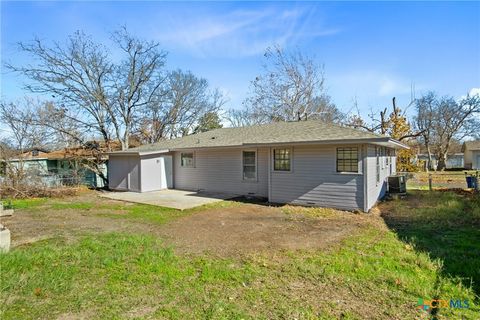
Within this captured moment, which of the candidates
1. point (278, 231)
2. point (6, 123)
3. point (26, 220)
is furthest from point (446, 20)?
point (6, 123)

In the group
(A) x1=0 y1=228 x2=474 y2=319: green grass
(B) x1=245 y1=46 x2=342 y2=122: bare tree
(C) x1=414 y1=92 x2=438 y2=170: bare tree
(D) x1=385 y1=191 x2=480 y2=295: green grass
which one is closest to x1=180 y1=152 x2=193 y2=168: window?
(A) x1=0 y1=228 x2=474 y2=319: green grass

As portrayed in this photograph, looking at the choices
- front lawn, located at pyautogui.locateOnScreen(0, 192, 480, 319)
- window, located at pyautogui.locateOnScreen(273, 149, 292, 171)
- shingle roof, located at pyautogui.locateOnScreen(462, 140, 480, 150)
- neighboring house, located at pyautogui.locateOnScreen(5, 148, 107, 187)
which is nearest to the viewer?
front lawn, located at pyautogui.locateOnScreen(0, 192, 480, 319)

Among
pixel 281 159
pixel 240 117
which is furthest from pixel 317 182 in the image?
pixel 240 117

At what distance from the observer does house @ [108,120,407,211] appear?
9062mm

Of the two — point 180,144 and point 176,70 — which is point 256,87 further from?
point 180,144

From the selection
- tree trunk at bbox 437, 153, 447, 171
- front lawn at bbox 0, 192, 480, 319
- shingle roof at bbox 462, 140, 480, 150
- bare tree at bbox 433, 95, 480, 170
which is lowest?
front lawn at bbox 0, 192, 480, 319

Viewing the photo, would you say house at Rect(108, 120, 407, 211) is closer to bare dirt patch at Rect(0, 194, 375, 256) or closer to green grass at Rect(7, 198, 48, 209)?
bare dirt patch at Rect(0, 194, 375, 256)

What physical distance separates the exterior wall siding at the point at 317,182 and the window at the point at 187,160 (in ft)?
19.1

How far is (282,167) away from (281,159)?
0.32 m

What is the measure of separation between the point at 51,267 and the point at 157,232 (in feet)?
8.52

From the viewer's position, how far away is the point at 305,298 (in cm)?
359

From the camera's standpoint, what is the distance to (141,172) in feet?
48.1

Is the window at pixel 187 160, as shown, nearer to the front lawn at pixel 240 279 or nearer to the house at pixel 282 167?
the house at pixel 282 167

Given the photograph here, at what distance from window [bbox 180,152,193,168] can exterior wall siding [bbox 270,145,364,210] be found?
229 inches
